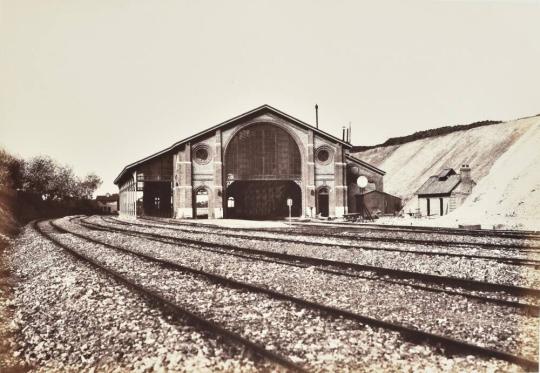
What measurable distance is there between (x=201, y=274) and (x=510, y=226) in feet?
55.3

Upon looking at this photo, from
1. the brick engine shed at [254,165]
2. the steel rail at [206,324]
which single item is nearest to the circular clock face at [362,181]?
the brick engine shed at [254,165]

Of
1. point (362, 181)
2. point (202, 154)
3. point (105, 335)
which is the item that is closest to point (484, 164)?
point (362, 181)

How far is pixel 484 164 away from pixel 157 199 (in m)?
42.1

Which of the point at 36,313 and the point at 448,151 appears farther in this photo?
the point at 448,151

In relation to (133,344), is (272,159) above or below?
above

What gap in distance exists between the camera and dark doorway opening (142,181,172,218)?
42141mm

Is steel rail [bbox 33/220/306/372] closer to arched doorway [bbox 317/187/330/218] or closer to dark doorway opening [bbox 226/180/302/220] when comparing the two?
arched doorway [bbox 317/187/330/218]

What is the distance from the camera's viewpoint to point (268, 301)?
723 centimetres

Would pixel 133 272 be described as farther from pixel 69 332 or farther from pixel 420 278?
pixel 420 278

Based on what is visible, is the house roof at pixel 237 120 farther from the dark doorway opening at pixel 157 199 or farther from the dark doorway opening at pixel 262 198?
the dark doorway opening at pixel 262 198

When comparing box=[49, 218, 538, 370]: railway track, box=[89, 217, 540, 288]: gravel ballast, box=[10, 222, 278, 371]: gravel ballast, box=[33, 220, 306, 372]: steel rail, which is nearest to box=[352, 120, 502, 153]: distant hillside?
box=[89, 217, 540, 288]: gravel ballast

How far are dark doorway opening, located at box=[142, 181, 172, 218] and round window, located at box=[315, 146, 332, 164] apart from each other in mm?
14525

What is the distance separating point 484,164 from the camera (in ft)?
193

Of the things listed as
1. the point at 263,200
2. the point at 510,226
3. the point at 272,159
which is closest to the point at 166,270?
the point at 510,226
